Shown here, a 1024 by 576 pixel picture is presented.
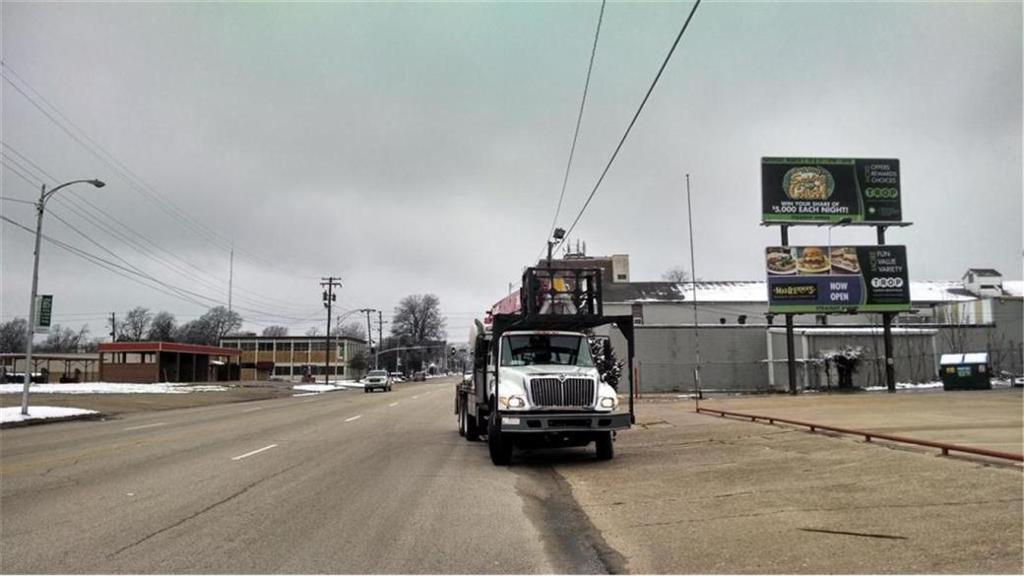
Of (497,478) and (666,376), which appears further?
(666,376)

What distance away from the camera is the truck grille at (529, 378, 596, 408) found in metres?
12.7

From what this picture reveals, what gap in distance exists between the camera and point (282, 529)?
293 inches

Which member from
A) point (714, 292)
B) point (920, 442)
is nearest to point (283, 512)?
point (920, 442)

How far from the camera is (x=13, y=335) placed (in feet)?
438

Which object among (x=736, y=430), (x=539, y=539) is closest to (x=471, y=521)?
(x=539, y=539)

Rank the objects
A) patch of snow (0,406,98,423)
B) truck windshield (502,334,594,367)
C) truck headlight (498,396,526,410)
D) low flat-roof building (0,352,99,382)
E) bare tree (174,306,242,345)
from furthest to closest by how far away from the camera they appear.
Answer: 1. bare tree (174,306,242,345)
2. low flat-roof building (0,352,99,382)
3. patch of snow (0,406,98,423)
4. truck windshield (502,334,594,367)
5. truck headlight (498,396,526,410)

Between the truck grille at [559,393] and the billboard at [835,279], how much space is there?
111 ft

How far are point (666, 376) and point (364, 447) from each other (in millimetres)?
37866

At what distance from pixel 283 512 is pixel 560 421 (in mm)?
5491

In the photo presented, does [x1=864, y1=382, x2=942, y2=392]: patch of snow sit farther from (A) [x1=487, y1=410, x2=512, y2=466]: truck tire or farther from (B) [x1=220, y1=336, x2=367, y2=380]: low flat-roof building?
(B) [x1=220, y1=336, x2=367, y2=380]: low flat-roof building

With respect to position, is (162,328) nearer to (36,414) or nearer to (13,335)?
(13,335)

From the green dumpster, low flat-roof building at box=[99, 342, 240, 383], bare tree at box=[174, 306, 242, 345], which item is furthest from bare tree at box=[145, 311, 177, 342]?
the green dumpster

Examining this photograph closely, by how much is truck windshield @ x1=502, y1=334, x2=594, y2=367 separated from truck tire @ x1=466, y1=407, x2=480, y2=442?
349cm

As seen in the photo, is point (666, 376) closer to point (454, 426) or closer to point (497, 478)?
point (454, 426)
